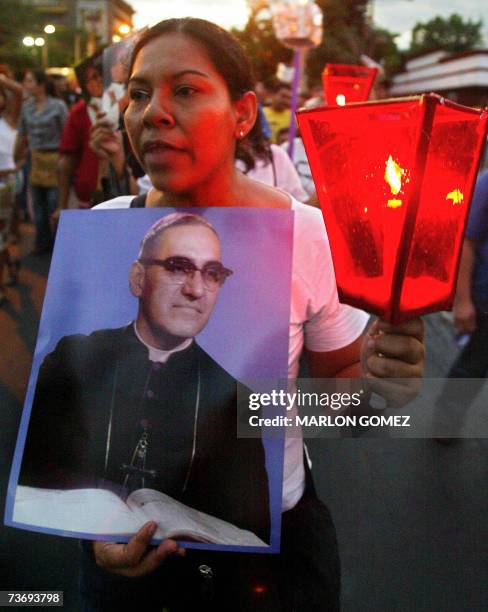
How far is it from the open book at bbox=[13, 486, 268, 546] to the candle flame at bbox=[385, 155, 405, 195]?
545 mm

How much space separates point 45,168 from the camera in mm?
6863

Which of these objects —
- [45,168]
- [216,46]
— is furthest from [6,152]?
[216,46]

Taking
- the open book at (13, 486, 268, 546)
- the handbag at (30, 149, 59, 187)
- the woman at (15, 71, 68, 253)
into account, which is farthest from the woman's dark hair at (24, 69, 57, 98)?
the open book at (13, 486, 268, 546)

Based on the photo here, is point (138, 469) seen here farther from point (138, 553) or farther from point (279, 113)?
point (279, 113)

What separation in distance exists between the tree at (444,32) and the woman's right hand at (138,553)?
9937 centimetres

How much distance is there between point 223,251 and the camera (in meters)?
1.03

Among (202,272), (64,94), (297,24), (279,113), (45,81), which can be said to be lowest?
(202,272)

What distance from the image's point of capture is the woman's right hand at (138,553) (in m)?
0.97

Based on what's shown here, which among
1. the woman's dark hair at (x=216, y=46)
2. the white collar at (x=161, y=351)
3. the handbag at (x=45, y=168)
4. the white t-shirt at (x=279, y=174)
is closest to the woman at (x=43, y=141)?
the handbag at (x=45, y=168)

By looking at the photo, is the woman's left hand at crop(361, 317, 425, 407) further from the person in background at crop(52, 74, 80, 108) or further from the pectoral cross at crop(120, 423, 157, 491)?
the person in background at crop(52, 74, 80, 108)

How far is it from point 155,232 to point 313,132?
35cm

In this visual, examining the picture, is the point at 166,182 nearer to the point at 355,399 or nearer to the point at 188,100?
the point at 188,100

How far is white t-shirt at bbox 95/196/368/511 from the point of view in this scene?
1.15m

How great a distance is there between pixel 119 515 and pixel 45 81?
6.63 m
